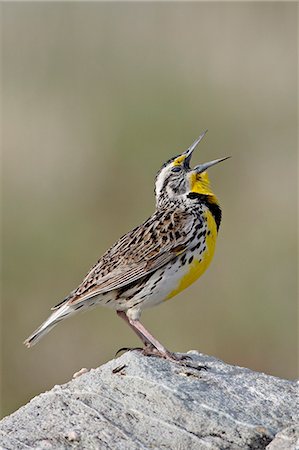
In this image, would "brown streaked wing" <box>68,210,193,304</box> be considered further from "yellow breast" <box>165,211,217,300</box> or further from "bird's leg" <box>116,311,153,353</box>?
"bird's leg" <box>116,311,153,353</box>

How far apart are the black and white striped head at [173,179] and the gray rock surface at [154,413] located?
139 cm

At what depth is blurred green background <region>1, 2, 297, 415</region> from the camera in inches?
344

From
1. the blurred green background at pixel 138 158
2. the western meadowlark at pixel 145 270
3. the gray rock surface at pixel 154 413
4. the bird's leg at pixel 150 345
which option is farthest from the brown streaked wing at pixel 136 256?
the blurred green background at pixel 138 158

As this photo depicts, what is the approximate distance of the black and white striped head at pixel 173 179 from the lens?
5977mm

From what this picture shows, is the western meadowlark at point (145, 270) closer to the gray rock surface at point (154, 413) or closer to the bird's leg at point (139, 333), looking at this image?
the bird's leg at point (139, 333)

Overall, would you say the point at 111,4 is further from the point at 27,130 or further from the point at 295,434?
the point at 295,434

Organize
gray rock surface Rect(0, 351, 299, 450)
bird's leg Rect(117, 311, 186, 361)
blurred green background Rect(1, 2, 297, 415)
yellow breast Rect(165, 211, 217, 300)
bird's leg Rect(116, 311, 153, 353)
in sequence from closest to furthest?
1. gray rock surface Rect(0, 351, 299, 450)
2. bird's leg Rect(117, 311, 186, 361)
3. bird's leg Rect(116, 311, 153, 353)
4. yellow breast Rect(165, 211, 217, 300)
5. blurred green background Rect(1, 2, 297, 415)

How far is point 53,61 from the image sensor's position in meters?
10.5

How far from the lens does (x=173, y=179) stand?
19.7 ft

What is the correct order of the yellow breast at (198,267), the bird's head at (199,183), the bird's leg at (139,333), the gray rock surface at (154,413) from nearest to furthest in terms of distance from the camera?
1. the gray rock surface at (154,413)
2. the bird's leg at (139,333)
3. the yellow breast at (198,267)
4. the bird's head at (199,183)

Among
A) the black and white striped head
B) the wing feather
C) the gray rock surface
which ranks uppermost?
the black and white striped head

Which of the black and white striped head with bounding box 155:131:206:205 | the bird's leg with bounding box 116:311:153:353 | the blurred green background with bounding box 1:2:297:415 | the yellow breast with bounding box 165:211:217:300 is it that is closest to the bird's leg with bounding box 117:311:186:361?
the bird's leg with bounding box 116:311:153:353

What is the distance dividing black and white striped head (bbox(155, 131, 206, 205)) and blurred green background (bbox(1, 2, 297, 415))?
254 cm

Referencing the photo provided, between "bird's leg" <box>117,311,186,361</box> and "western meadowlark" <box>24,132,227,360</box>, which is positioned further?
"western meadowlark" <box>24,132,227,360</box>
